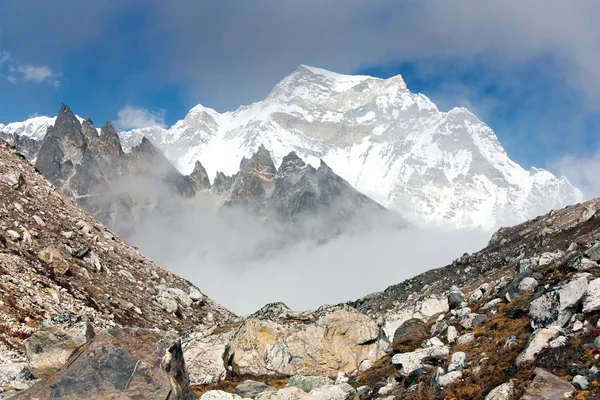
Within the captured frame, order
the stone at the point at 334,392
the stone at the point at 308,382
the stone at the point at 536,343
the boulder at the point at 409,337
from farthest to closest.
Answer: the boulder at the point at 409,337 → the stone at the point at 308,382 → the stone at the point at 334,392 → the stone at the point at 536,343

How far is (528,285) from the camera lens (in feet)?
107

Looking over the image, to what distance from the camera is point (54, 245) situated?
48125 millimetres

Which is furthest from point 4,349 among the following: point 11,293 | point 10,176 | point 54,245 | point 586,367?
point 10,176

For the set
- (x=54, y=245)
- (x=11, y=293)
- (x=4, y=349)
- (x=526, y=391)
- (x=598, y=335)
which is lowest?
(x=526, y=391)

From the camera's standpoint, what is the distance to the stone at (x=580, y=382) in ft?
55.8

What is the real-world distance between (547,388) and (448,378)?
5.18 m

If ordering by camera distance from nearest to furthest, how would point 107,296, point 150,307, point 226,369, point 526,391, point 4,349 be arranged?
point 526,391 < point 4,349 < point 226,369 < point 107,296 < point 150,307

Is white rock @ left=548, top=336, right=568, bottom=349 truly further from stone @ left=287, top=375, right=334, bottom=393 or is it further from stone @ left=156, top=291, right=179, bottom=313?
stone @ left=156, top=291, right=179, bottom=313

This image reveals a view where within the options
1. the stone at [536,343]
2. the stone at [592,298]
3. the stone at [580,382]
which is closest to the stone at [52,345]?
the stone at [536,343]

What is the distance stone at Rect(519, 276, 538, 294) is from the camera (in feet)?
105

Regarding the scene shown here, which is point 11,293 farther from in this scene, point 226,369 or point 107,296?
point 226,369

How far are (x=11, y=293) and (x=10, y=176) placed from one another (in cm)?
2562

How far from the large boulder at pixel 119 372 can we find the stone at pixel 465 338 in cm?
1653

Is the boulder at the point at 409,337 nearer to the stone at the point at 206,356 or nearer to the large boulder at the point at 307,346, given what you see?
the large boulder at the point at 307,346
